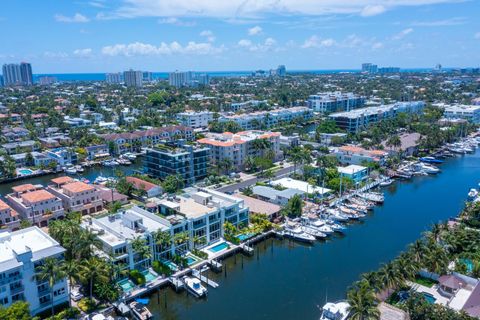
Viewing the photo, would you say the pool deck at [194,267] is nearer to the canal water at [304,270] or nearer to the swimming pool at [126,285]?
the swimming pool at [126,285]

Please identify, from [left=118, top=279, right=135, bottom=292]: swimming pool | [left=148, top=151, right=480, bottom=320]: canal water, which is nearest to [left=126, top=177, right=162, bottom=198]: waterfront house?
[left=148, top=151, right=480, bottom=320]: canal water

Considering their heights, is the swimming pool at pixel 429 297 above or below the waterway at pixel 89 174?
above

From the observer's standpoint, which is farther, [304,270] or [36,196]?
[36,196]

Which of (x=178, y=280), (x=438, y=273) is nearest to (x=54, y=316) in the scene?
(x=178, y=280)

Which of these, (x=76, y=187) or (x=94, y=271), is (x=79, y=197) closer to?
(x=76, y=187)

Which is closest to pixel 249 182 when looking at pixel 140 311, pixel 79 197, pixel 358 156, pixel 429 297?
pixel 358 156

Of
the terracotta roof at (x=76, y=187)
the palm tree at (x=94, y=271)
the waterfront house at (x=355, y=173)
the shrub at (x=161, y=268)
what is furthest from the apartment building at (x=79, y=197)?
the waterfront house at (x=355, y=173)

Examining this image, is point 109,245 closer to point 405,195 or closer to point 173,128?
point 405,195
